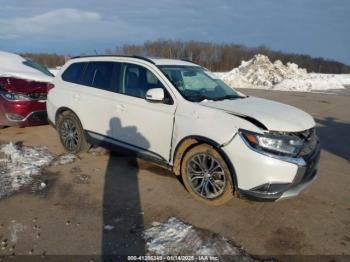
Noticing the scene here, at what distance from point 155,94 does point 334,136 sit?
19.5 ft

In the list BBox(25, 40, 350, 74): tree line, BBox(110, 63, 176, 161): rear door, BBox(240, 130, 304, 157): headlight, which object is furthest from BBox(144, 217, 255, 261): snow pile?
BBox(25, 40, 350, 74): tree line

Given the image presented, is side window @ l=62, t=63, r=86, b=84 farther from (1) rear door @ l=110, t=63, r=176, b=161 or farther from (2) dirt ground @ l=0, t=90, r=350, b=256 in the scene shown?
(2) dirt ground @ l=0, t=90, r=350, b=256

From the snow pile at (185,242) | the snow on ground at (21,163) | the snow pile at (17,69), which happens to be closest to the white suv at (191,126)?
the snow on ground at (21,163)

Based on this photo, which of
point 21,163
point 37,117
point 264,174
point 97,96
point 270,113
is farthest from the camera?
point 37,117

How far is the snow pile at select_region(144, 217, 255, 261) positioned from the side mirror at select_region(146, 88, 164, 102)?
168 cm

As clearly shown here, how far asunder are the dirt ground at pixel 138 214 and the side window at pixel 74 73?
155 cm

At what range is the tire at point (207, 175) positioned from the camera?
428 cm

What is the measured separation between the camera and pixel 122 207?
4402 millimetres

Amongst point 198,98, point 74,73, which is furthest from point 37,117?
point 198,98

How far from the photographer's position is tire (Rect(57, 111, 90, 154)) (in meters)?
6.18

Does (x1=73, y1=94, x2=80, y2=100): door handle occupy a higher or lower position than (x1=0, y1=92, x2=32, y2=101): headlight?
higher

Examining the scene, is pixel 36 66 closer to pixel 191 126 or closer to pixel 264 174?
pixel 191 126

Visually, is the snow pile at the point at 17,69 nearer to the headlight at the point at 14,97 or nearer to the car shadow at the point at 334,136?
the headlight at the point at 14,97

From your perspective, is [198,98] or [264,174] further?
[198,98]
